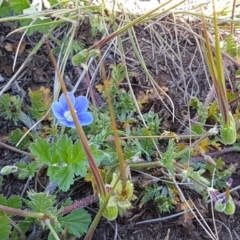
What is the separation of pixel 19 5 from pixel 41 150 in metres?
0.56

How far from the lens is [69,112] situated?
1.40 m

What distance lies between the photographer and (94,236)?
1.48 meters

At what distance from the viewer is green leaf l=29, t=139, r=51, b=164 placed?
135 cm

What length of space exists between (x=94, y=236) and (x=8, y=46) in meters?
0.68

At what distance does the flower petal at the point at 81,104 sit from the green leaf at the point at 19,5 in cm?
42

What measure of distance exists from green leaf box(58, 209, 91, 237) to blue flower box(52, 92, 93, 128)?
23 cm

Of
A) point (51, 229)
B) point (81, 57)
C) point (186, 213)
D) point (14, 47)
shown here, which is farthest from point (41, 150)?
point (14, 47)

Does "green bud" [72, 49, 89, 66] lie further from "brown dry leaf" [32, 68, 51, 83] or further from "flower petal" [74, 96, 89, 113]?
"brown dry leaf" [32, 68, 51, 83]

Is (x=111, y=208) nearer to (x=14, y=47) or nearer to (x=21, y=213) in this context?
(x=21, y=213)

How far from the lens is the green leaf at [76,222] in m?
1.40

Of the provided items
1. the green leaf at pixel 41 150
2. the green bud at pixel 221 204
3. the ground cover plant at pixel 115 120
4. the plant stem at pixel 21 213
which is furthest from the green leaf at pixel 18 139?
the green bud at pixel 221 204

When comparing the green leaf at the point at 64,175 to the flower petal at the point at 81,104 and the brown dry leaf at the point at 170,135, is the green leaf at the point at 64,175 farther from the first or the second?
the brown dry leaf at the point at 170,135

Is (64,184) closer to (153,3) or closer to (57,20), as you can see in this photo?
(57,20)

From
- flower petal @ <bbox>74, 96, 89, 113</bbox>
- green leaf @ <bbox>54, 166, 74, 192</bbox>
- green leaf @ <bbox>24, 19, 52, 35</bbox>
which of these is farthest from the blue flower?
green leaf @ <bbox>24, 19, 52, 35</bbox>
